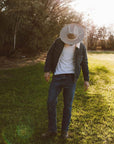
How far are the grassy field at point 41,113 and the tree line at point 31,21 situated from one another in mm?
3086

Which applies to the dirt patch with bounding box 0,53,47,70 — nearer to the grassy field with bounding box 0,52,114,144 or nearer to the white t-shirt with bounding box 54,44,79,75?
the grassy field with bounding box 0,52,114,144

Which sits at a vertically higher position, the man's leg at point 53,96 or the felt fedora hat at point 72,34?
the felt fedora hat at point 72,34

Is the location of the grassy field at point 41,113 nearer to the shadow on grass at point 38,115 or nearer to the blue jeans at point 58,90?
the shadow on grass at point 38,115

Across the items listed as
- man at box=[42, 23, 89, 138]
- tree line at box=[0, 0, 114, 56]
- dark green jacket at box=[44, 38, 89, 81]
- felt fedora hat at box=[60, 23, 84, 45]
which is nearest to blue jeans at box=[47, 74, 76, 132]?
man at box=[42, 23, 89, 138]

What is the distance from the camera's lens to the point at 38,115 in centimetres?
454

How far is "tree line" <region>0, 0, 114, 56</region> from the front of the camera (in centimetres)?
954

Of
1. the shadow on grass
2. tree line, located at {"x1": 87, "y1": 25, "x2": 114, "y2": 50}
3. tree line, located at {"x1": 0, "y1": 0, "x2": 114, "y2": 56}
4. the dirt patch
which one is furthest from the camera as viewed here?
tree line, located at {"x1": 87, "y1": 25, "x2": 114, "y2": 50}

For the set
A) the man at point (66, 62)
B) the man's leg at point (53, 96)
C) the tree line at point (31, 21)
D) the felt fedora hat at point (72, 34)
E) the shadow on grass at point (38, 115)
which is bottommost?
the shadow on grass at point (38, 115)

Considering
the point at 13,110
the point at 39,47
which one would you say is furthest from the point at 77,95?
→ the point at 39,47

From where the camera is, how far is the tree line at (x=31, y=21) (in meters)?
9.54

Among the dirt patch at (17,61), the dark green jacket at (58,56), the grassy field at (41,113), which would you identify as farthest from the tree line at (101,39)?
the dark green jacket at (58,56)

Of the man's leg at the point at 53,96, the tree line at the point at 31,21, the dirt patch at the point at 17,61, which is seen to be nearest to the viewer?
the man's leg at the point at 53,96

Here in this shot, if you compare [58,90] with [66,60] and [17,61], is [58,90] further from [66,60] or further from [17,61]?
[17,61]

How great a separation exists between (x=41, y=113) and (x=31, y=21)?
6.71m
